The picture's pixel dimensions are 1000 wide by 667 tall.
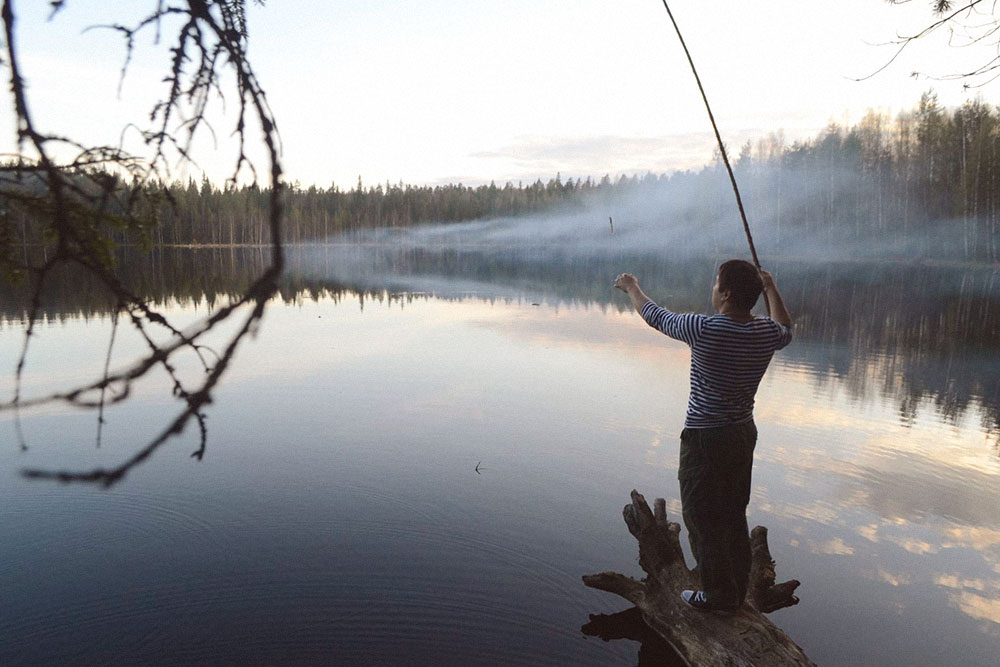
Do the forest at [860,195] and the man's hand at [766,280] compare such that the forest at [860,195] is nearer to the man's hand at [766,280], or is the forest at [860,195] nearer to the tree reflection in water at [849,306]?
the tree reflection in water at [849,306]

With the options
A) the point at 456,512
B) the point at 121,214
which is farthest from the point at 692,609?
the point at 121,214

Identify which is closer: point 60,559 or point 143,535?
point 60,559

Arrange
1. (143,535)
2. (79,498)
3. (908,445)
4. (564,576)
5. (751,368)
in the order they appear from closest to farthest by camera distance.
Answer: (751,368)
(564,576)
(143,535)
(79,498)
(908,445)

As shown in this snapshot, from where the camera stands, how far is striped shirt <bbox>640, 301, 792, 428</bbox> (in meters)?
4.18

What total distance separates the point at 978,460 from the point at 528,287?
1377 inches

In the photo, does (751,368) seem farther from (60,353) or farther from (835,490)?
(60,353)

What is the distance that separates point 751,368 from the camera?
424 cm

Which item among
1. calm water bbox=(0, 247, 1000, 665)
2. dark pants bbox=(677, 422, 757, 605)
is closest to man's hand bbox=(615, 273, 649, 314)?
dark pants bbox=(677, 422, 757, 605)

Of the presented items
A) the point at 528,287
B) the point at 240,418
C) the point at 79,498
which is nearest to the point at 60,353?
the point at 240,418

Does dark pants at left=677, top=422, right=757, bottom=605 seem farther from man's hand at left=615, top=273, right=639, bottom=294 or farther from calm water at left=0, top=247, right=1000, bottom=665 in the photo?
calm water at left=0, top=247, right=1000, bottom=665

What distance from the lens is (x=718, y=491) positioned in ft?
14.6

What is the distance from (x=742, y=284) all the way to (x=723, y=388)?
0.66m

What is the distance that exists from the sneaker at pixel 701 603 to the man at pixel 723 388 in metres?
0.65

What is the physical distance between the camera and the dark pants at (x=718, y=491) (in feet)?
14.3
